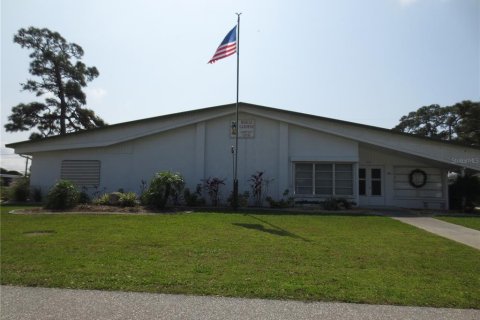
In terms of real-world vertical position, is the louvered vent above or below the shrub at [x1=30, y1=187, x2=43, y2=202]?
above

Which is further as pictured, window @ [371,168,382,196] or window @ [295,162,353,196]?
window @ [371,168,382,196]

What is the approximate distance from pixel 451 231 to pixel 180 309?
9.27 m

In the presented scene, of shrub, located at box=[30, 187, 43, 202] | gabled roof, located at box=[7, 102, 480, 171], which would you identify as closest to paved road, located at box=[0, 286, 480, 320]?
gabled roof, located at box=[7, 102, 480, 171]

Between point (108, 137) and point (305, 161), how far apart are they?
10.4 meters

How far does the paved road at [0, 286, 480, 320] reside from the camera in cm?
390

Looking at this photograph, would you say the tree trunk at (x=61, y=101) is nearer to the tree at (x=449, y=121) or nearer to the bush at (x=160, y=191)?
the bush at (x=160, y=191)

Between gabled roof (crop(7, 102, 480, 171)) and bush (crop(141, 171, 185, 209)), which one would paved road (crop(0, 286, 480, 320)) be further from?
Result: gabled roof (crop(7, 102, 480, 171))

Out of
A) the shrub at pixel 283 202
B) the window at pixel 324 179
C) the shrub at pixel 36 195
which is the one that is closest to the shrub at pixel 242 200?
the shrub at pixel 283 202

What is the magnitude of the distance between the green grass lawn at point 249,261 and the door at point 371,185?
9520 mm

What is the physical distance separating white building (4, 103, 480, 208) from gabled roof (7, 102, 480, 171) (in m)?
0.05

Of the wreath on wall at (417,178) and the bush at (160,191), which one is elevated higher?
the wreath on wall at (417,178)

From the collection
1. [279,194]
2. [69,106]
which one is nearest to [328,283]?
[279,194]

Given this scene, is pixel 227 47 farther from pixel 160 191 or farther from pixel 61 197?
pixel 61 197

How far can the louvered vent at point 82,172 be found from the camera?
19.1 m
